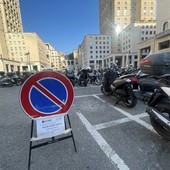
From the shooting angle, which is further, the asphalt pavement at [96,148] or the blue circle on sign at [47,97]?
the asphalt pavement at [96,148]

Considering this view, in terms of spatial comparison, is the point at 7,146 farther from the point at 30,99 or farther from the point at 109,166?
the point at 109,166

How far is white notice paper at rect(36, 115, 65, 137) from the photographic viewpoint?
145 centimetres

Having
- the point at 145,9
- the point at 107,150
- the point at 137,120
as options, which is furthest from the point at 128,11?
the point at 107,150

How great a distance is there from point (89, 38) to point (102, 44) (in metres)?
8.20

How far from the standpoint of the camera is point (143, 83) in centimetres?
345

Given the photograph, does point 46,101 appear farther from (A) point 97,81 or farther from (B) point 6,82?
(B) point 6,82

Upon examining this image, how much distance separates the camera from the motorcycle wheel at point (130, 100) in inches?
142

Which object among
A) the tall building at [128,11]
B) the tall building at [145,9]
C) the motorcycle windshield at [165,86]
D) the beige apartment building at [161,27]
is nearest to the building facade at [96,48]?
the tall building at [128,11]

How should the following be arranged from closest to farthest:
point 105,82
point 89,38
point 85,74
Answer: point 105,82 → point 85,74 → point 89,38

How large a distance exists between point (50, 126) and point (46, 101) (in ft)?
1.08

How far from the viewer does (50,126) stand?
1.51m

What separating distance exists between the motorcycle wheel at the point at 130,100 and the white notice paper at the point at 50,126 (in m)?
2.68

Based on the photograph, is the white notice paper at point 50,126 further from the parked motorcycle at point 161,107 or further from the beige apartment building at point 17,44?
Result: the beige apartment building at point 17,44

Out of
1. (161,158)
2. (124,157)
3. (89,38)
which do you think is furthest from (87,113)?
(89,38)
